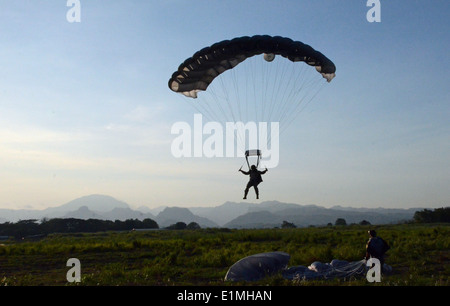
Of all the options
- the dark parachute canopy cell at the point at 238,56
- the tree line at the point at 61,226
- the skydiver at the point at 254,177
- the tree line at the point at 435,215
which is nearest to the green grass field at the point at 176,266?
the skydiver at the point at 254,177

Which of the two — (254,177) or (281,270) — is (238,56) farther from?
(281,270)

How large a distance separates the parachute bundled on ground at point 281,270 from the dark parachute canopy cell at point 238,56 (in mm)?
8415

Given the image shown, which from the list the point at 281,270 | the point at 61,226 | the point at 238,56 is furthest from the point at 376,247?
the point at 61,226

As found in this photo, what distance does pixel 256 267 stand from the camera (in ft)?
39.8

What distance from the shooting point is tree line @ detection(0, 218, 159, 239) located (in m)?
73.4

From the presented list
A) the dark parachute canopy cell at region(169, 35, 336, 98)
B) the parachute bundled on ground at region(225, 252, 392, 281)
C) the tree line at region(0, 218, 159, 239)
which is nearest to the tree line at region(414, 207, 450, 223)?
the tree line at region(0, 218, 159, 239)

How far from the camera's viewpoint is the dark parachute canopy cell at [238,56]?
1562 cm

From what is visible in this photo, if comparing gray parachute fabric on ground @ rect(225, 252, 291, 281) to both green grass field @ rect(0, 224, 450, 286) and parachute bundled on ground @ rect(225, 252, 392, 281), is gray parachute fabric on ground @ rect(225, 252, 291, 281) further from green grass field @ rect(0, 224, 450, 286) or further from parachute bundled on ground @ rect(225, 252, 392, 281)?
green grass field @ rect(0, 224, 450, 286)

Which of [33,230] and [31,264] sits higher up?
[31,264]
